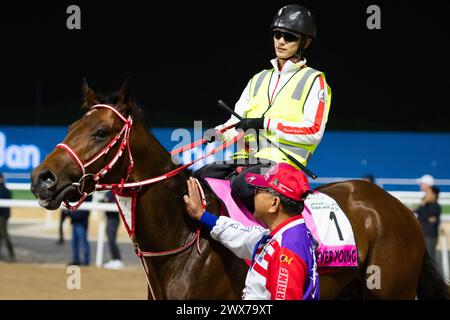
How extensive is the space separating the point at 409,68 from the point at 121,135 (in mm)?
19921

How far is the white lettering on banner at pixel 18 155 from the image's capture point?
17.9 m

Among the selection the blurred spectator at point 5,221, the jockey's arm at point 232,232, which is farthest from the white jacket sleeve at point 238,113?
the blurred spectator at point 5,221

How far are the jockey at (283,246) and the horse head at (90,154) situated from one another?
1.02 m

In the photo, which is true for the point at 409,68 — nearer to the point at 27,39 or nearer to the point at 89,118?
the point at 27,39

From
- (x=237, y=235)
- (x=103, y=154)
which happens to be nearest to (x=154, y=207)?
(x=103, y=154)

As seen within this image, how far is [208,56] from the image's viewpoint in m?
22.7

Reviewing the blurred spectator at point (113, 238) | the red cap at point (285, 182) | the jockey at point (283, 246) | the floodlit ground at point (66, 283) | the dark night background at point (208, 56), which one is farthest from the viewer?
the dark night background at point (208, 56)

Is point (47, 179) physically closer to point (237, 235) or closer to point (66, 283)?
point (237, 235)

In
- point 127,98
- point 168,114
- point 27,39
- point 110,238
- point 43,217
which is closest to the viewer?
point 127,98

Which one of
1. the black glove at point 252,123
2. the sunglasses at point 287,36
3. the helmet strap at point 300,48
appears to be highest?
the sunglasses at point 287,36

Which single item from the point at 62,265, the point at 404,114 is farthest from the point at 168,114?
the point at 62,265

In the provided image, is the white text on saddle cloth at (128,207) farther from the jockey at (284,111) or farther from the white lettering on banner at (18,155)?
the white lettering on banner at (18,155)

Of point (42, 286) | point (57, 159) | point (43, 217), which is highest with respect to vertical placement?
point (57, 159)

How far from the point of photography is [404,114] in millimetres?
21906
